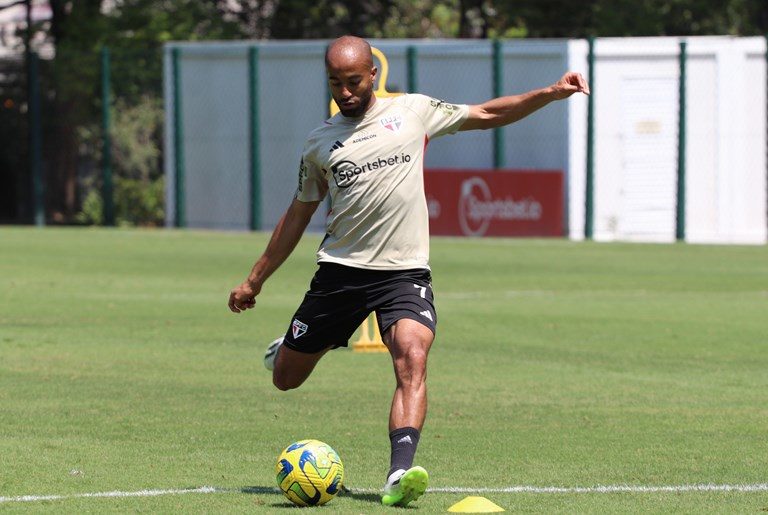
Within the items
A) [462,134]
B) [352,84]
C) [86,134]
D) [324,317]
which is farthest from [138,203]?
[352,84]

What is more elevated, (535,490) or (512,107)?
(512,107)

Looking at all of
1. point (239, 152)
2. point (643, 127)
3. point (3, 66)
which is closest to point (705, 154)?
point (643, 127)

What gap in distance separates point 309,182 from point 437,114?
2.40 ft

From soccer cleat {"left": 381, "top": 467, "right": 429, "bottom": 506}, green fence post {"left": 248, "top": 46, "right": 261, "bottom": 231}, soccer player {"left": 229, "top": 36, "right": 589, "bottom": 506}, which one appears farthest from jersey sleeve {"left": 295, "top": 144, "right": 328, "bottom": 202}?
green fence post {"left": 248, "top": 46, "right": 261, "bottom": 231}

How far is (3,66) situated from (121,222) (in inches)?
190

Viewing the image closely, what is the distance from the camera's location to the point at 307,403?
10492 millimetres

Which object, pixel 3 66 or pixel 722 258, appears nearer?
pixel 722 258

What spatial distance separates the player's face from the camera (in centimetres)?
716

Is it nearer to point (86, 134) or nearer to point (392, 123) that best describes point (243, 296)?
point (392, 123)

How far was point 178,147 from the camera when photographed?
31641 mm

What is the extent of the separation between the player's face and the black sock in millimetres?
1565

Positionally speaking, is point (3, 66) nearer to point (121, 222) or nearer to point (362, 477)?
point (121, 222)

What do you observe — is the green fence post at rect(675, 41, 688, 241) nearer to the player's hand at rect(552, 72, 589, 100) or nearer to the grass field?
the grass field

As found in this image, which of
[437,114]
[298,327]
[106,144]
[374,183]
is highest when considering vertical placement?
[437,114]
